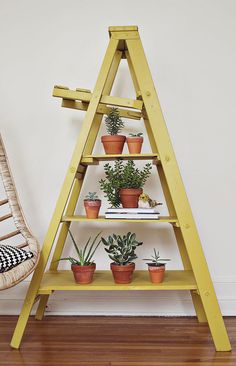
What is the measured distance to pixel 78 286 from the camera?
72.7 inches

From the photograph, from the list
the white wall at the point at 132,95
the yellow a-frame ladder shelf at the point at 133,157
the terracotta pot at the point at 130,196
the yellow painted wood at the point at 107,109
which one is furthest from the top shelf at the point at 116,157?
the white wall at the point at 132,95

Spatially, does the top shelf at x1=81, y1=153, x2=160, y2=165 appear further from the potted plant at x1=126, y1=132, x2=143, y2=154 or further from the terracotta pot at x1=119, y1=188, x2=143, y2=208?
the terracotta pot at x1=119, y1=188, x2=143, y2=208

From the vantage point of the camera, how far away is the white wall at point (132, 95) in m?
2.30

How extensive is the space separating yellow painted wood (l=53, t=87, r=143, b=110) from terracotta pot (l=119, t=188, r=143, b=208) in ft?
1.16

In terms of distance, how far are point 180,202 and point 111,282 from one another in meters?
0.45

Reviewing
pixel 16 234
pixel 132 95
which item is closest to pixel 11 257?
pixel 16 234

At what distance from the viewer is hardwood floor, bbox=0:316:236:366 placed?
1641 millimetres

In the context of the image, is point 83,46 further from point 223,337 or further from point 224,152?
point 223,337

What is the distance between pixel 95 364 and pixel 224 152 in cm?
124

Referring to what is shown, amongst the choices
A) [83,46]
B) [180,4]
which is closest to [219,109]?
[180,4]

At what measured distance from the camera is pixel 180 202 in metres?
1.85

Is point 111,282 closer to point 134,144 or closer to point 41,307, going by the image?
point 41,307

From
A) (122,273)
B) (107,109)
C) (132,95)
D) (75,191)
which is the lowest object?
(122,273)

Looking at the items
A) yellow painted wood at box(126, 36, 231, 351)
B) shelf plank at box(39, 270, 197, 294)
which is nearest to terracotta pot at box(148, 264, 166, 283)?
shelf plank at box(39, 270, 197, 294)
